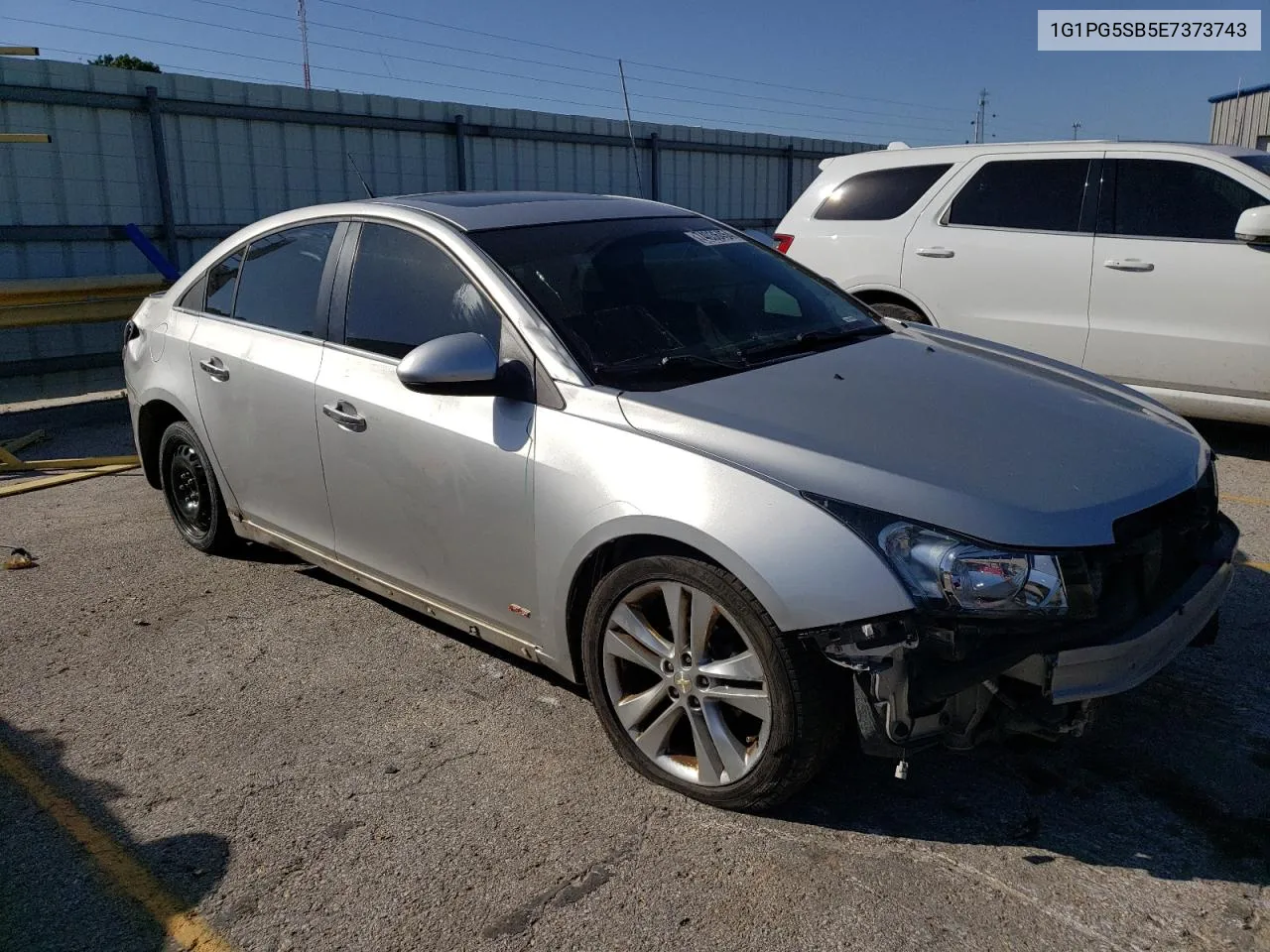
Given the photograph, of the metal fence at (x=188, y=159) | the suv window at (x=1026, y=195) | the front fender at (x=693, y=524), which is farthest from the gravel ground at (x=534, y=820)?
the metal fence at (x=188, y=159)

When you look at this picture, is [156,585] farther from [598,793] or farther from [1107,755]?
[1107,755]

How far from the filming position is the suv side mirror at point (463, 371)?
3.28m

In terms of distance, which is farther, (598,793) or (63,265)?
(63,265)

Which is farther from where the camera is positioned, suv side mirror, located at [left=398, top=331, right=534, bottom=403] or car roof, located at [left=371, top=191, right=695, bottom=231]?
car roof, located at [left=371, top=191, right=695, bottom=231]

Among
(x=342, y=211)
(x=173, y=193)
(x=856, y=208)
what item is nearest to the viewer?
(x=342, y=211)

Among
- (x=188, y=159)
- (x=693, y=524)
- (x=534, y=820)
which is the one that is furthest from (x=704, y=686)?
(x=188, y=159)

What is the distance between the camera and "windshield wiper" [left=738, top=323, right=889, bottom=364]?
362 centimetres

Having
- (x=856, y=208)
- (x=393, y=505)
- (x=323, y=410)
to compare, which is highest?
(x=856, y=208)

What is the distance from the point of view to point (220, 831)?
3.02m

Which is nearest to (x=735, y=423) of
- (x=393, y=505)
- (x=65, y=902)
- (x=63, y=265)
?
(x=393, y=505)

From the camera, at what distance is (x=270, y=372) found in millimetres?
4273

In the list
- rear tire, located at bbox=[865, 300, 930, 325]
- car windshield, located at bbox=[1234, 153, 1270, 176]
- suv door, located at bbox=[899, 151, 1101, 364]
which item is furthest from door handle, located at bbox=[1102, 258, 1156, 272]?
rear tire, located at bbox=[865, 300, 930, 325]

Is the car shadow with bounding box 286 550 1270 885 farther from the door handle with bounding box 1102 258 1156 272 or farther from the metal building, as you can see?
the metal building

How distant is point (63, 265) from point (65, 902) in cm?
816
